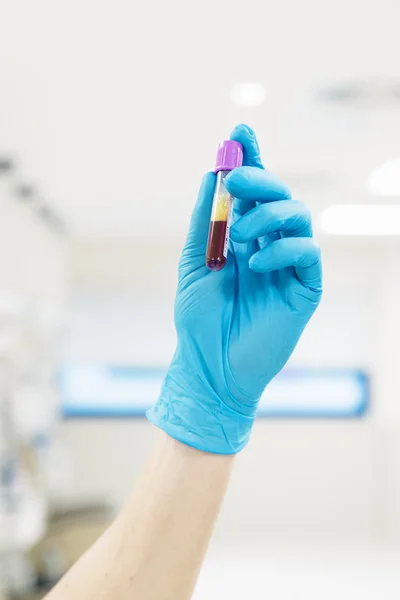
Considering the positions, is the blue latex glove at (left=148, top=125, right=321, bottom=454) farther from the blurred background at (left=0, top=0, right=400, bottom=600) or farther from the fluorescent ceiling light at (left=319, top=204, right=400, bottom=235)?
the fluorescent ceiling light at (left=319, top=204, right=400, bottom=235)

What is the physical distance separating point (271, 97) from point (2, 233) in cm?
181

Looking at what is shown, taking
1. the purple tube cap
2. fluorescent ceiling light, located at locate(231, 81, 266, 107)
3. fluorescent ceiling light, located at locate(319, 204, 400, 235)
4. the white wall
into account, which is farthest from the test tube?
the white wall

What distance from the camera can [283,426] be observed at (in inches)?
233

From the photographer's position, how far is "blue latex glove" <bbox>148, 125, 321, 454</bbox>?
102 centimetres

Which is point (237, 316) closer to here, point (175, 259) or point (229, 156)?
point (229, 156)

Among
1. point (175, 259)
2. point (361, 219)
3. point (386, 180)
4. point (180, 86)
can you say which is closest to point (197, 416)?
point (180, 86)

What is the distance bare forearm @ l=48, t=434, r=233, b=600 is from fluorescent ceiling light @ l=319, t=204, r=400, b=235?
12.5 feet

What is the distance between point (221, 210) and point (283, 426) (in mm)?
5194

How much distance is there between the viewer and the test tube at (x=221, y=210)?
947mm

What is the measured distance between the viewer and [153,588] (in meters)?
0.95

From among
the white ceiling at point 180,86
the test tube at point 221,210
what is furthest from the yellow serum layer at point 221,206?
the white ceiling at point 180,86

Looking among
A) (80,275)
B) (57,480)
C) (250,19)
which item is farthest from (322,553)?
(250,19)

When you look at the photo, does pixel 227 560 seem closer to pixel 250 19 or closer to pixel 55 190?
pixel 55 190

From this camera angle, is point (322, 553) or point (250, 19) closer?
point (250, 19)
